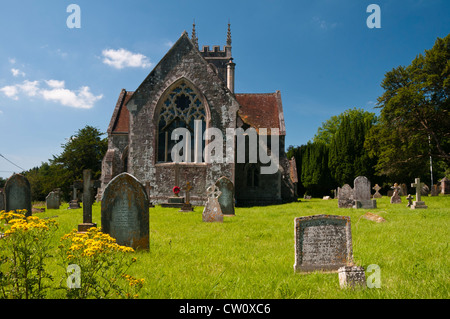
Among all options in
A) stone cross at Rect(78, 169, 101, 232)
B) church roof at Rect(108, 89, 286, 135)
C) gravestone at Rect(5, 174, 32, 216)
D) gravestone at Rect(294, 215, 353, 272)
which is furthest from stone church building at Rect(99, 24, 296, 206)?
gravestone at Rect(294, 215, 353, 272)

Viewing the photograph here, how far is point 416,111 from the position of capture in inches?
848

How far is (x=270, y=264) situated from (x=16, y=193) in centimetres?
969

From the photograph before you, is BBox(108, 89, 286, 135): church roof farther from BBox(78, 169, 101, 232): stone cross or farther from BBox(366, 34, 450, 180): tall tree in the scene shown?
BBox(78, 169, 101, 232): stone cross

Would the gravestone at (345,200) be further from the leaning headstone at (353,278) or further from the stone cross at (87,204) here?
the leaning headstone at (353,278)

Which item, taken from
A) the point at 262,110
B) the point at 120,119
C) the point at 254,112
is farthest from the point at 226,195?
the point at 120,119

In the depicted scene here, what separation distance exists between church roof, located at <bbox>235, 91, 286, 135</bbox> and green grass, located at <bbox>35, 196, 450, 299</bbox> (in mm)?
15040

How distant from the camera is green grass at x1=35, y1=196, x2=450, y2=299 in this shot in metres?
3.62

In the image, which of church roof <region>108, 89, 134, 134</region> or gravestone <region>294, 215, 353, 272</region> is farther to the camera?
church roof <region>108, 89, 134, 134</region>

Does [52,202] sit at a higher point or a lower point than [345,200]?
lower

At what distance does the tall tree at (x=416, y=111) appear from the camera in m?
21.1

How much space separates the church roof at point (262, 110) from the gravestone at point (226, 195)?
1095cm

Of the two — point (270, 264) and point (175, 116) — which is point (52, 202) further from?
point (270, 264)

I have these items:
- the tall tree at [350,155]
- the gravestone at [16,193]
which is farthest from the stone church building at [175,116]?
the tall tree at [350,155]
